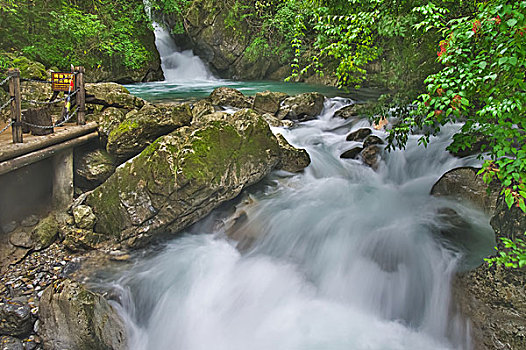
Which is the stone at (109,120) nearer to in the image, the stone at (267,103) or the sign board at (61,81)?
the sign board at (61,81)

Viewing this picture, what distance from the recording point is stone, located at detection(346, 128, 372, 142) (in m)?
8.59

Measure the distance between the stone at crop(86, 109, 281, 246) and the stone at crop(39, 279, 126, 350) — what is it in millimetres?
1498

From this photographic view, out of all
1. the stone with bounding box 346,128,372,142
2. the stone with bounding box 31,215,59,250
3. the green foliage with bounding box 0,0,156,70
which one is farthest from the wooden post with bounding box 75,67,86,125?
the stone with bounding box 346,128,372,142

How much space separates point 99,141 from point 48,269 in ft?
9.13

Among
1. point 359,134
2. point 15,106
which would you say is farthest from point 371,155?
point 15,106

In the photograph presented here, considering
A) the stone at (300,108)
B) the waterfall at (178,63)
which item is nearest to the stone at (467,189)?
the stone at (300,108)

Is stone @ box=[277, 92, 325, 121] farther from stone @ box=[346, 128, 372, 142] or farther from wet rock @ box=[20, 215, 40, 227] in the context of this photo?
wet rock @ box=[20, 215, 40, 227]

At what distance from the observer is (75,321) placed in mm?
3646

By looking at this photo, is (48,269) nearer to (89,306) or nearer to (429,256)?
(89,306)

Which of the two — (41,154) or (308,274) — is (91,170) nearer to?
(41,154)

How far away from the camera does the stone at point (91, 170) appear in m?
6.45

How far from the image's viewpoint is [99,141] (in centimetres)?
679

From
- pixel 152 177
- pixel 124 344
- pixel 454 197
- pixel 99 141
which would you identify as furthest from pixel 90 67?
pixel 454 197

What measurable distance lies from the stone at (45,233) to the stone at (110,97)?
2.70 metres
